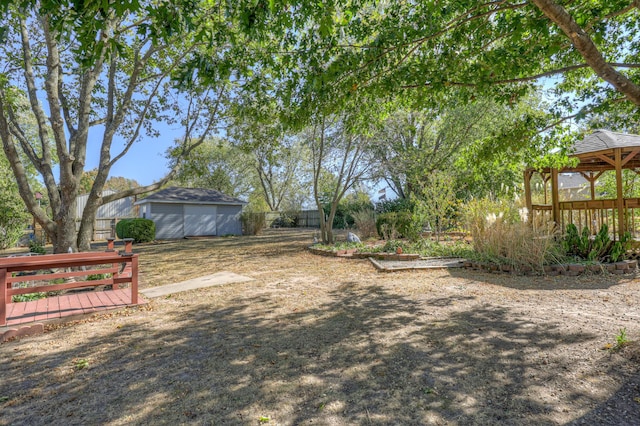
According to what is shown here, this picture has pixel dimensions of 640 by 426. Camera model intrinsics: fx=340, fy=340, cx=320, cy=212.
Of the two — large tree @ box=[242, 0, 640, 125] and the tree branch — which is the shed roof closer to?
large tree @ box=[242, 0, 640, 125]

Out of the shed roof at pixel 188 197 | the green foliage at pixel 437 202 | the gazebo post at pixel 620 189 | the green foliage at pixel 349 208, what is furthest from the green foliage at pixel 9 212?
the gazebo post at pixel 620 189

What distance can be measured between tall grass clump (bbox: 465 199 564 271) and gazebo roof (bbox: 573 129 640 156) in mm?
1962

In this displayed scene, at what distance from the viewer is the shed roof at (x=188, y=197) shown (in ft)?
63.0

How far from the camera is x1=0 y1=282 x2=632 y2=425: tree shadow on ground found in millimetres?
2215

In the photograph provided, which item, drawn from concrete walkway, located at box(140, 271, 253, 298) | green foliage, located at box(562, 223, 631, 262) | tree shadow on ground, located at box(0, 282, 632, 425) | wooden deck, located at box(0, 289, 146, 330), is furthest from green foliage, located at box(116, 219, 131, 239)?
green foliage, located at box(562, 223, 631, 262)

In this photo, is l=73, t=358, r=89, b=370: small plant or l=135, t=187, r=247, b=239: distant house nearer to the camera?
l=73, t=358, r=89, b=370: small plant

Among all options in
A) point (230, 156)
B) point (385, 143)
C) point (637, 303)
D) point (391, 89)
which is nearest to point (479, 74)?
point (391, 89)

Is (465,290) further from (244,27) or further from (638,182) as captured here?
(638,182)

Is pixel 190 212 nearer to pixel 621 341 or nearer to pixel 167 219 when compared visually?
pixel 167 219

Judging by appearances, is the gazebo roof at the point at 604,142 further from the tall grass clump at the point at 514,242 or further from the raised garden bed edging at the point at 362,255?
the raised garden bed edging at the point at 362,255

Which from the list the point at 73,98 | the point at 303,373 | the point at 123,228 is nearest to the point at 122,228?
the point at 123,228

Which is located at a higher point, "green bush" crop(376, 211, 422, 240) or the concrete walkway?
"green bush" crop(376, 211, 422, 240)

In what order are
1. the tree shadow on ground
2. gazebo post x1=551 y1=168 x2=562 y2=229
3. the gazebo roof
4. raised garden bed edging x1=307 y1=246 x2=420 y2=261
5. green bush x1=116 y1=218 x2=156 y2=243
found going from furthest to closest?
green bush x1=116 y1=218 x2=156 y2=243 < gazebo post x1=551 y1=168 x2=562 y2=229 < raised garden bed edging x1=307 y1=246 x2=420 y2=261 < the gazebo roof < the tree shadow on ground

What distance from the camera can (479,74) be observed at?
16.2 ft
